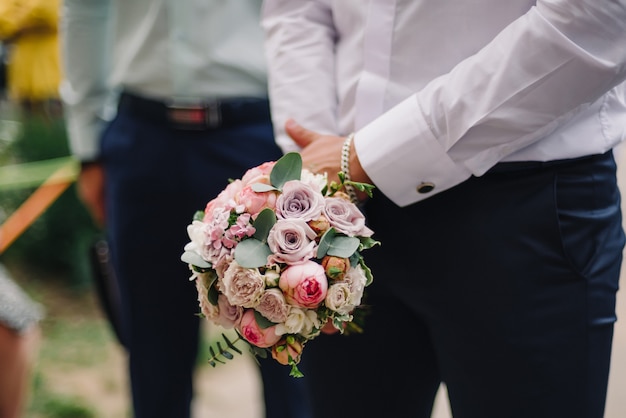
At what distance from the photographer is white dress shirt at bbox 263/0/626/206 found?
1.16 meters

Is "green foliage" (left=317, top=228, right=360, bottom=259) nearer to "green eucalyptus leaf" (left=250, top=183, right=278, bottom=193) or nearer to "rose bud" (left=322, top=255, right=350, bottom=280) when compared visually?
"rose bud" (left=322, top=255, right=350, bottom=280)

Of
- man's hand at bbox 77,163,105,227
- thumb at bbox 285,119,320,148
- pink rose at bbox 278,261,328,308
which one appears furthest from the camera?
man's hand at bbox 77,163,105,227

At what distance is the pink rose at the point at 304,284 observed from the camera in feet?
3.75

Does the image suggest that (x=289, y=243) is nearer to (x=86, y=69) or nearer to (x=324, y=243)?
(x=324, y=243)

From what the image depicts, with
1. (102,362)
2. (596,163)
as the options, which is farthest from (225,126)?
(102,362)

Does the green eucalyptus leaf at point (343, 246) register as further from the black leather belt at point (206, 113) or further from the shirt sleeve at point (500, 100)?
the black leather belt at point (206, 113)

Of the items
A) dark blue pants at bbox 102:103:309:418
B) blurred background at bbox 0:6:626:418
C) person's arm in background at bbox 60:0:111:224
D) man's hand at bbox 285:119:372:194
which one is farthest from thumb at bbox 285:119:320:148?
blurred background at bbox 0:6:626:418

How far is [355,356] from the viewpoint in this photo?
153cm

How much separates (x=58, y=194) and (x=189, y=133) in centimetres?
196

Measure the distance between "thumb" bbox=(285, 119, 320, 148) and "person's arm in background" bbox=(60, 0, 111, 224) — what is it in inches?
49.4

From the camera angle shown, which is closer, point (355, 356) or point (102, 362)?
point (355, 356)

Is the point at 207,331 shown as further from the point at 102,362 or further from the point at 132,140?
the point at 132,140

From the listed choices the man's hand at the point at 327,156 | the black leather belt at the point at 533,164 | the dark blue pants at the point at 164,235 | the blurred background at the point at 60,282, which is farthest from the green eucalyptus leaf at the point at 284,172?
the blurred background at the point at 60,282

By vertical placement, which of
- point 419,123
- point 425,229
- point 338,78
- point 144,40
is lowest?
point 425,229
